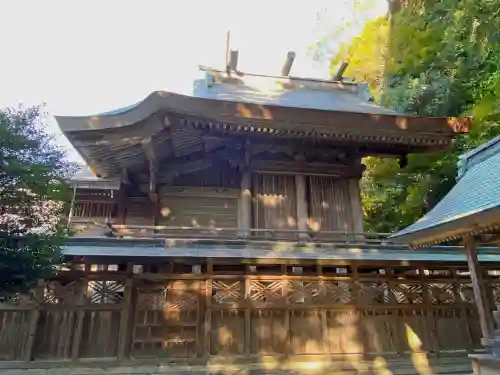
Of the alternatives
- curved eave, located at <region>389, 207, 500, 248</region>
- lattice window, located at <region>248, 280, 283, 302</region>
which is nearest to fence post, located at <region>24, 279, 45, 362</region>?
lattice window, located at <region>248, 280, 283, 302</region>

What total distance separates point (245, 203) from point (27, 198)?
176 inches

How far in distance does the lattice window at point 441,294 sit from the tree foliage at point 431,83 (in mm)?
6628

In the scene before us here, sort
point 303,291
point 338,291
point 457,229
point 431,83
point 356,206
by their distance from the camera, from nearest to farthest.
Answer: point 457,229 < point 303,291 < point 338,291 < point 356,206 < point 431,83

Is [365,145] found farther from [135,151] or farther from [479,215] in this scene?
[135,151]

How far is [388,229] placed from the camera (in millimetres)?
16656

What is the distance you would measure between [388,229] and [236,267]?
11.6 metres

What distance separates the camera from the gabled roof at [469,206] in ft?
16.2

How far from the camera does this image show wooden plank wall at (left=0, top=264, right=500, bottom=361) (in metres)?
6.22

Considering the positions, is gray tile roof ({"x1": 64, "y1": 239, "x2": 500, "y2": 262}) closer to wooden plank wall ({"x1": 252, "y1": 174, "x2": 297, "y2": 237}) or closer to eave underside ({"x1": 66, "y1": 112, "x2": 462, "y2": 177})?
wooden plank wall ({"x1": 252, "y1": 174, "x2": 297, "y2": 237})

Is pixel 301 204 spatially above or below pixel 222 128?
below

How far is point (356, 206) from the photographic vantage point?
8.72 meters

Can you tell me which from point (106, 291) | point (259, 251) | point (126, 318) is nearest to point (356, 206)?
point (259, 251)

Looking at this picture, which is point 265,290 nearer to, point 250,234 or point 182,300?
point 250,234

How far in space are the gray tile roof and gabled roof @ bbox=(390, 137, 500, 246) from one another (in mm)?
927
